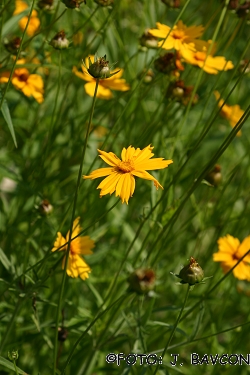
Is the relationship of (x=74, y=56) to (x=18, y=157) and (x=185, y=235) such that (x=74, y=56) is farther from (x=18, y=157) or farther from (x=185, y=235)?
(x=185, y=235)

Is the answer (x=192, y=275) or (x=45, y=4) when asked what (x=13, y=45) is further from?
(x=192, y=275)

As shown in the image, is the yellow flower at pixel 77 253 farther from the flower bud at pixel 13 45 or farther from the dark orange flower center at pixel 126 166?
the flower bud at pixel 13 45

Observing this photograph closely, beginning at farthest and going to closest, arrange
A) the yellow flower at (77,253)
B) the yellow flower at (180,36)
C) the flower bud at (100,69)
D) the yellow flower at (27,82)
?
1. the yellow flower at (27,82)
2. the yellow flower at (180,36)
3. the yellow flower at (77,253)
4. the flower bud at (100,69)

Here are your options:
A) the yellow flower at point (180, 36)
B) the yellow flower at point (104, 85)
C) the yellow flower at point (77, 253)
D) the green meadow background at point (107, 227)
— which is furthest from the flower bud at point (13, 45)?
the yellow flower at point (77, 253)

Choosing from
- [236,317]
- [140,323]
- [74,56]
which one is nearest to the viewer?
[140,323]

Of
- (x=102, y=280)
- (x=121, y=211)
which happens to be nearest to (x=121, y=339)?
(x=102, y=280)

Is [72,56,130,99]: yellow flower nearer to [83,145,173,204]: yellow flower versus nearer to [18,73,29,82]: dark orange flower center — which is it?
[18,73,29,82]: dark orange flower center

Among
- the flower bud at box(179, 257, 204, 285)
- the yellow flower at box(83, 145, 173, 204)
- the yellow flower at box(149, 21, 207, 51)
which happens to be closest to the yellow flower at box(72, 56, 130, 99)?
the yellow flower at box(149, 21, 207, 51)

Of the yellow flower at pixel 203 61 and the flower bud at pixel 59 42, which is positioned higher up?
the yellow flower at pixel 203 61

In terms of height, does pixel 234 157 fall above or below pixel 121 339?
above
